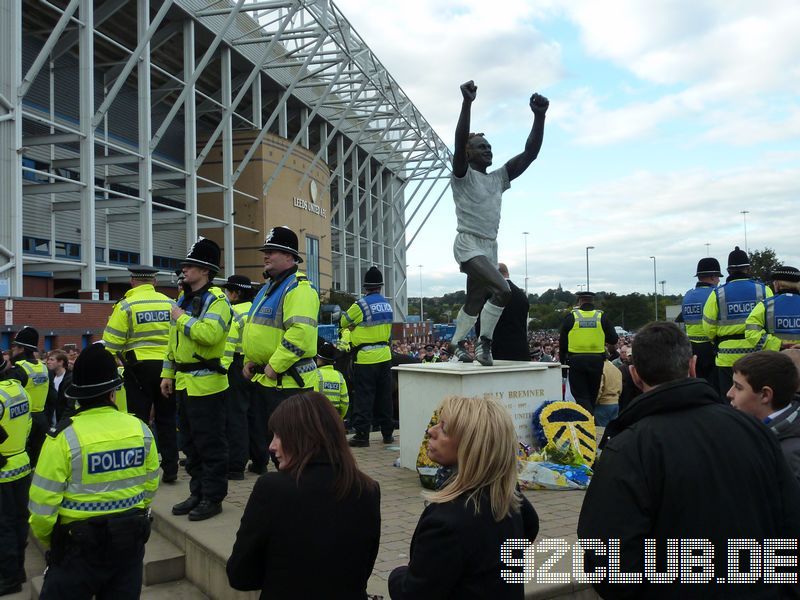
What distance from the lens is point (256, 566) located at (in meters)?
2.46

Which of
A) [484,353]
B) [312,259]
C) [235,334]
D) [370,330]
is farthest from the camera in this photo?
[312,259]

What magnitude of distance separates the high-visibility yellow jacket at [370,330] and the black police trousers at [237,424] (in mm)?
1955

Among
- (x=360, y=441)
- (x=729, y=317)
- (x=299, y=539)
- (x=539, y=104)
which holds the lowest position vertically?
(x=360, y=441)

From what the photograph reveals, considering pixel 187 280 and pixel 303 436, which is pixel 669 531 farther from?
pixel 187 280

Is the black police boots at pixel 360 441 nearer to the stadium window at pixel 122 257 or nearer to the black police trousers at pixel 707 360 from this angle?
the black police trousers at pixel 707 360

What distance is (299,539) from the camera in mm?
2395

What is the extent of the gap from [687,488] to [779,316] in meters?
5.12

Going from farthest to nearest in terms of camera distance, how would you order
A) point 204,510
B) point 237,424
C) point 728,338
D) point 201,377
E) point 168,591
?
point 728,338
point 237,424
point 201,377
point 204,510
point 168,591

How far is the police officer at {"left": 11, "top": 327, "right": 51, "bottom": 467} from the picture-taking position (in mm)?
7297

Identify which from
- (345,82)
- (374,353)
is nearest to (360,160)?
(345,82)

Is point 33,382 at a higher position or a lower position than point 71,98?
lower

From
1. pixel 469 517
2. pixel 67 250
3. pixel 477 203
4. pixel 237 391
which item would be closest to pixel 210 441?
pixel 237 391

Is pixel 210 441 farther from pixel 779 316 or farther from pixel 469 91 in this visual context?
pixel 779 316

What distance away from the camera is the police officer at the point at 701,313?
7824 mm
